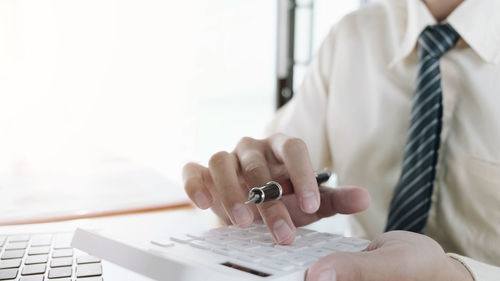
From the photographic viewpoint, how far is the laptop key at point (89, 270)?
503 mm

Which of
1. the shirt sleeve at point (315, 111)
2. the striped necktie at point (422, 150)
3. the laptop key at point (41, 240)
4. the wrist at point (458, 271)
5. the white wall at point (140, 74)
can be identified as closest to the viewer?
the wrist at point (458, 271)

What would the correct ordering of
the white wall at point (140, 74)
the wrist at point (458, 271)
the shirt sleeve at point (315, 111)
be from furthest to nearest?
the white wall at point (140, 74), the shirt sleeve at point (315, 111), the wrist at point (458, 271)

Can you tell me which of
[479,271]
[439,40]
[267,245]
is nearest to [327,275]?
[267,245]

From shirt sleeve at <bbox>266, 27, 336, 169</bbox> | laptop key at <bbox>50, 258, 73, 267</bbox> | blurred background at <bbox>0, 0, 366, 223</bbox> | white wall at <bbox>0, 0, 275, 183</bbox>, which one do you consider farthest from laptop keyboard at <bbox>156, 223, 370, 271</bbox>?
white wall at <bbox>0, 0, 275, 183</bbox>

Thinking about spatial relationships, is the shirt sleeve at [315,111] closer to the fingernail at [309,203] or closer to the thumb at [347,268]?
the fingernail at [309,203]

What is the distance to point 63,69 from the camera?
11.0 ft

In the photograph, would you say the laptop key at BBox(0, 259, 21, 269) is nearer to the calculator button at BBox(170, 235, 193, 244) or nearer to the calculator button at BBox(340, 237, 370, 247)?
the calculator button at BBox(170, 235, 193, 244)

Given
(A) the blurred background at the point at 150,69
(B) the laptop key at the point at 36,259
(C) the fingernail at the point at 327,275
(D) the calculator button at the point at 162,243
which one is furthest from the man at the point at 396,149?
(A) the blurred background at the point at 150,69

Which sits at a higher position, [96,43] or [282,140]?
[96,43]

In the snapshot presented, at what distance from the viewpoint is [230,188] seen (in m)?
0.64

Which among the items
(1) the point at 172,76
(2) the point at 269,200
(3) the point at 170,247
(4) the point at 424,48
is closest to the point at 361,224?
(4) the point at 424,48

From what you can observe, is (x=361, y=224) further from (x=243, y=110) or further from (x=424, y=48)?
(x=243, y=110)

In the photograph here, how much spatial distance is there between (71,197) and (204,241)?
0.54 metres

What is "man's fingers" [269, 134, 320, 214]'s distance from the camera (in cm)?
59
